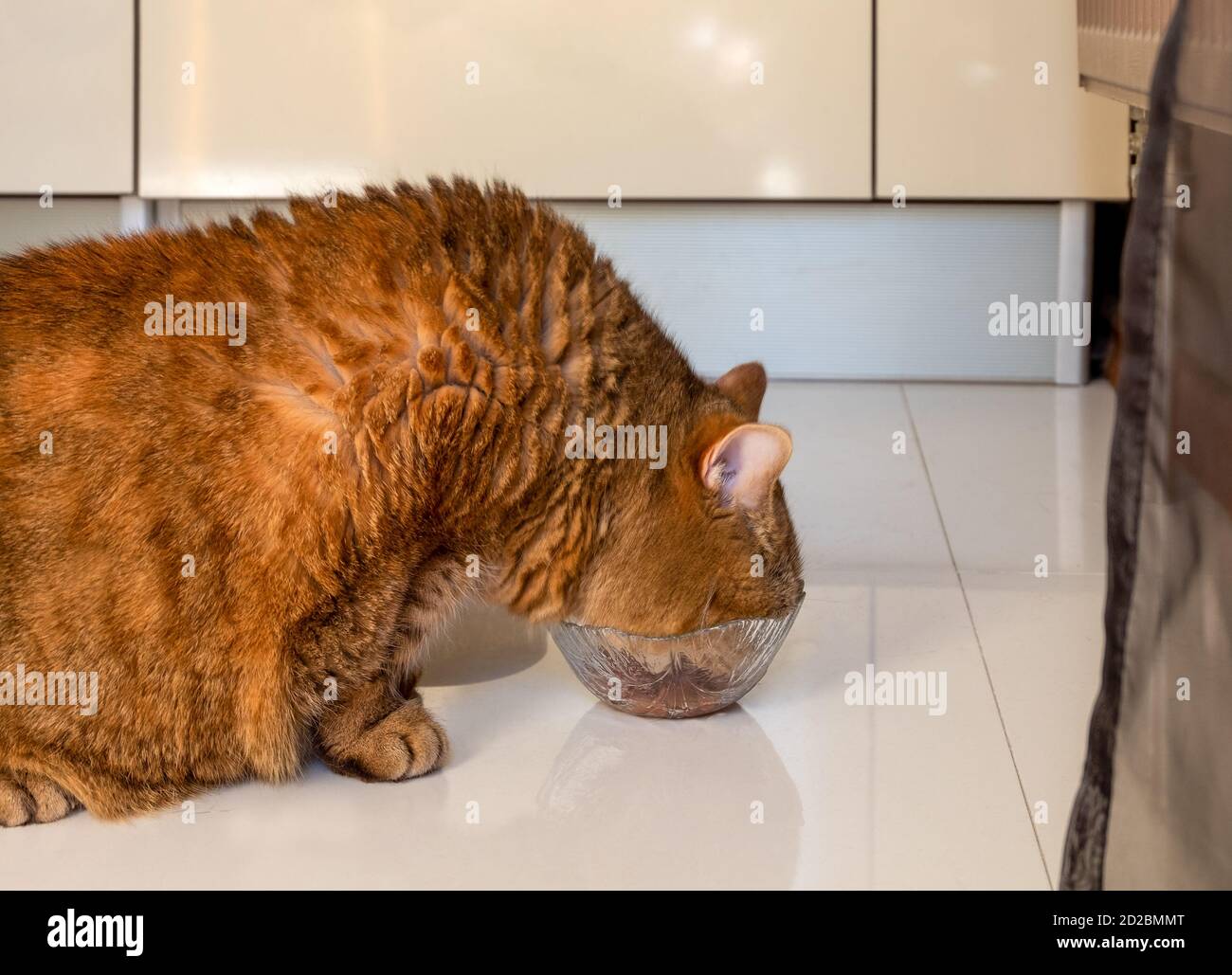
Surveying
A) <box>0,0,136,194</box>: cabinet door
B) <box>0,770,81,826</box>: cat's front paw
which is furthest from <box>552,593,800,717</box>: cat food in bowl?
<box>0,0,136,194</box>: cabinet door

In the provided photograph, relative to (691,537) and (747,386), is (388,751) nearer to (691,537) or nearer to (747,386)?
(691,537)

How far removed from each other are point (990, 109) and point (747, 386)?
5.04 feet

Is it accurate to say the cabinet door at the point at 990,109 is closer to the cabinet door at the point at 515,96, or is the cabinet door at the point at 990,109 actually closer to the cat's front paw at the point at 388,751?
the cabinet door at the point at 515,96

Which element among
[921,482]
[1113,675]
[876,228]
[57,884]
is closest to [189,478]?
[57,884]

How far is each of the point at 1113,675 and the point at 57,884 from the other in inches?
35.4

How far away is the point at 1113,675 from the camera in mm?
1021

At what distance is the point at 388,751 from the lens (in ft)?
4.91

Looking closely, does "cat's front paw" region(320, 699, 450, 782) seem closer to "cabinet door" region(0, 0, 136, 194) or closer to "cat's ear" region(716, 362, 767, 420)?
"cat's ear" region(716, 362, 767, 420)

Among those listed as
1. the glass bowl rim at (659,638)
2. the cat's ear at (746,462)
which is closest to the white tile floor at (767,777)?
the glass bowl rim at (659,638)

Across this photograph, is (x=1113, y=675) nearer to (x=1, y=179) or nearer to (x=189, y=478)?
(x=189, y=478)

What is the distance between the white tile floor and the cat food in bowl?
0.03m

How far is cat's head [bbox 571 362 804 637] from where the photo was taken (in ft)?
4.88
